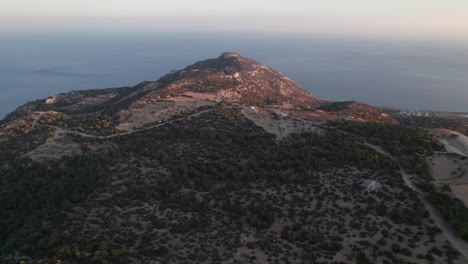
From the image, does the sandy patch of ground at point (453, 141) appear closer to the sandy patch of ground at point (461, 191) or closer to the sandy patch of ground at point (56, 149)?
the sandy patch of ground at point (461, 191)

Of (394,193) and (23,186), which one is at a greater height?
(394,193)

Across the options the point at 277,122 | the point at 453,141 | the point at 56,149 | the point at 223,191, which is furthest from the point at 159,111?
the point at 453,141

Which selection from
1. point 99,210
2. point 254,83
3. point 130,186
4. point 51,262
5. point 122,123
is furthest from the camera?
point 254,83

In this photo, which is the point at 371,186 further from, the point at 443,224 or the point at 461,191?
the point at 461,191

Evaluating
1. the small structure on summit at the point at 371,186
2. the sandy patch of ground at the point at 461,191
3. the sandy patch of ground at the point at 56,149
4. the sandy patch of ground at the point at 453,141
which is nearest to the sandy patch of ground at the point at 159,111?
the sandy patch of ground at the point at 56,149

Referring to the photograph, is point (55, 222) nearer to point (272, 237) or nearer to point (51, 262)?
point (51, 262)

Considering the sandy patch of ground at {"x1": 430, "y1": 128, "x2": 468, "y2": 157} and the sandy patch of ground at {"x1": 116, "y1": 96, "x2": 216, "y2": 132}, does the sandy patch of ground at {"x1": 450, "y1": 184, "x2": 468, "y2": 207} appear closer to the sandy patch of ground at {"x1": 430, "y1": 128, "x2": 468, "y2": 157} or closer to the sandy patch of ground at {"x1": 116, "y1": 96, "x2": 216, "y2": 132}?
the sandy patch of ground at {"x1": 430, "y1": 128, "x2": 468, "y2": 157}

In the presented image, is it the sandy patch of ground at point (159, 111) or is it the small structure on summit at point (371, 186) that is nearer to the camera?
the small structure on summit at point (371, 186)

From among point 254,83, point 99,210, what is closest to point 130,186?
point 99,210
